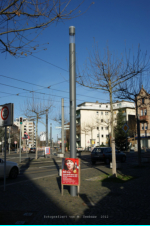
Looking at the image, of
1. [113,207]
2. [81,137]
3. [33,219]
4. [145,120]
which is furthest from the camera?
[81,137]

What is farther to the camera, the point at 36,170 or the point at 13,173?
the point at 36,170

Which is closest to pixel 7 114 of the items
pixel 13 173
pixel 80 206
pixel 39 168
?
pixel 80 206

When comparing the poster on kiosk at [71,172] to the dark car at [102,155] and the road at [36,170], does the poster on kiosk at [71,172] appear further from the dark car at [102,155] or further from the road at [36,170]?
the dark car at [102,155]

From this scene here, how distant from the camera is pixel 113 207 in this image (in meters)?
6.44

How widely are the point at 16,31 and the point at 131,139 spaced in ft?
226

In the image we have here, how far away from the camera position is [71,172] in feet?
26.7

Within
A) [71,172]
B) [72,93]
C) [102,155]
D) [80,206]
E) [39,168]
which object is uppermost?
[72,93]

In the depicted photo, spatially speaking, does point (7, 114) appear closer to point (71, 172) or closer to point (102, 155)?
point (71, 172)

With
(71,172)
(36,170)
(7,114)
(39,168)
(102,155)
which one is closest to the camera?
(71,172)

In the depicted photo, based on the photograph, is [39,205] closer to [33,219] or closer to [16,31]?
[33,219]

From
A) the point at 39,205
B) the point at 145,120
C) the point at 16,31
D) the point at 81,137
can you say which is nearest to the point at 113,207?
the point at 39,205

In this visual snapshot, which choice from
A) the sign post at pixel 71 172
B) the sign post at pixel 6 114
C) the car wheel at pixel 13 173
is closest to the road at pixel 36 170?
the car wheel at pixel 13 173

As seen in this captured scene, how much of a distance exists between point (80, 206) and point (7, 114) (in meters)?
4.77

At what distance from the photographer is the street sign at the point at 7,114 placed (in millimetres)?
9283
